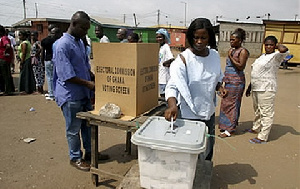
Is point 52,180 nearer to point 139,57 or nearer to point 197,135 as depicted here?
point 139,57

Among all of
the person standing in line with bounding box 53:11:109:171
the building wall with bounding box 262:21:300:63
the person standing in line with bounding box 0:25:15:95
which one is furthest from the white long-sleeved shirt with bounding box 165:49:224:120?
the building wall with bounding box 262:21:300:63

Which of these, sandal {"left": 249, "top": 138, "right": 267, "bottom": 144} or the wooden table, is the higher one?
the wooden table

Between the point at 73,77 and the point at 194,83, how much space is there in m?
1.27

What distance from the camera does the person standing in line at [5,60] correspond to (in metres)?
6.04

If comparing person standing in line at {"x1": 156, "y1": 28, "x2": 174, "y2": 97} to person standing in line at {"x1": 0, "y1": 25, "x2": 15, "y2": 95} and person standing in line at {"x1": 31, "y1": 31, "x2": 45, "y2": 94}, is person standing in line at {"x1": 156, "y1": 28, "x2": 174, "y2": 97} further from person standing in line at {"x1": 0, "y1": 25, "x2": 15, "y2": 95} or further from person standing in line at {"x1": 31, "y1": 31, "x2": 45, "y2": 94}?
person standing in line at {"x1": 0, "y1": 25, "x2": 15, "y2": 95}

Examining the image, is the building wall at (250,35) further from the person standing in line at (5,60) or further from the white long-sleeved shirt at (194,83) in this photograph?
the white long-sleeved shirt at (194,83)

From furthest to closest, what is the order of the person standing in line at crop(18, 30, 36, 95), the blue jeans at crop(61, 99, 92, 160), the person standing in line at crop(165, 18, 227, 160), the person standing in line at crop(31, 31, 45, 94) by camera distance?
the person standing in line at crop(31, 31, 45, 94) < the person standing in line at crop(18, 30, 36, 95) < the blue jeans at crop(61, 99, 92, 160) < the person standing in line at crop(165, 18, 227, 160)

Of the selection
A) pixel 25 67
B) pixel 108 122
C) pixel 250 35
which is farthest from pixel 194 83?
pixel 250 35

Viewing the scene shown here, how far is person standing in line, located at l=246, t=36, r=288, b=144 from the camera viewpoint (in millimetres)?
3670

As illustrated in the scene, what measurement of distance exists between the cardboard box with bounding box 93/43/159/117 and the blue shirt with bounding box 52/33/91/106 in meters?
0.30

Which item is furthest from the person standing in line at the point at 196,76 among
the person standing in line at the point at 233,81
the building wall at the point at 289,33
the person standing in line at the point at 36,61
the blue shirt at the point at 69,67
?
the building wall at the point at 289,33

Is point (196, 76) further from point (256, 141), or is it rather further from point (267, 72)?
point (256, 141)

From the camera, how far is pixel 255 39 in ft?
62.4

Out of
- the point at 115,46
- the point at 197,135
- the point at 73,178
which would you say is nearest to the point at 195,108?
the point at 197,135
